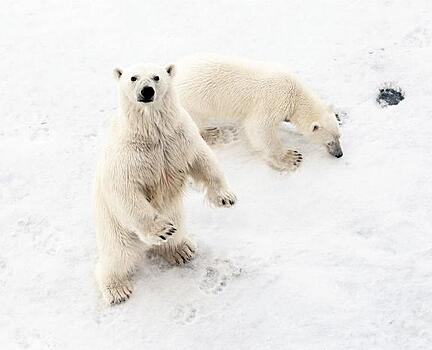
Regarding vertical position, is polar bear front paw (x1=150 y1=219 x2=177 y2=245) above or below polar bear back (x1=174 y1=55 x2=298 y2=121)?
below

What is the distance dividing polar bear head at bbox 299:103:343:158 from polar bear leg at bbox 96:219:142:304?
217cm

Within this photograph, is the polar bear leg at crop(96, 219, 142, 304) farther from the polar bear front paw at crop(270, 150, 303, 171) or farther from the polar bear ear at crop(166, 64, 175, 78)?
the polar bear front paw at crop(270, 150, 303, 171)

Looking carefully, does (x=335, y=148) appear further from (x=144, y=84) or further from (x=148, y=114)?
(x=144, y=84)

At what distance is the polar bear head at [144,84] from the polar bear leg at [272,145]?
195 cm

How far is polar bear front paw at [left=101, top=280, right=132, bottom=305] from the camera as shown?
5496 millimetres

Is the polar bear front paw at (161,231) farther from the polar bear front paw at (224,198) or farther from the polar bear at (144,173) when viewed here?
the polar bear front paw at (224,198)

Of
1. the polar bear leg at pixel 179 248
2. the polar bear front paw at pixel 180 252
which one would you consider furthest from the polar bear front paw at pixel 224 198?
the polar bear front paw at pixel 180 252

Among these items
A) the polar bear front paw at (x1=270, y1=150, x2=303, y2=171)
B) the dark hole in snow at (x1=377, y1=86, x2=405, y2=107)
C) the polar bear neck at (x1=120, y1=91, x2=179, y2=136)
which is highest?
the polar bear neck at (x1=120, y1=91, x2=179, y2=136)

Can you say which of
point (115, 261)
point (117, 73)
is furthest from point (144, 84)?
point (115, 261)

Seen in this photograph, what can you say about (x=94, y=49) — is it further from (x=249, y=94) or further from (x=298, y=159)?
(x=298, y=159)

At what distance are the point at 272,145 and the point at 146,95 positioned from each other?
2.24 m

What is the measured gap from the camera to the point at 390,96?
277 inches

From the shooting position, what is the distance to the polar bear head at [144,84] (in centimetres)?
457

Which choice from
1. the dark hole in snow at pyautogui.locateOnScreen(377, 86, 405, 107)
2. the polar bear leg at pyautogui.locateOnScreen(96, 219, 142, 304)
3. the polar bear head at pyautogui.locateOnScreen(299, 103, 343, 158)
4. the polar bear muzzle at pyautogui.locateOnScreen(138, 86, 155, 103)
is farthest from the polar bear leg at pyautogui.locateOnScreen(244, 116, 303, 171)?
the polar bear muzzle at pyautogui.locateOnScreen(138, 86, 155, 103)
